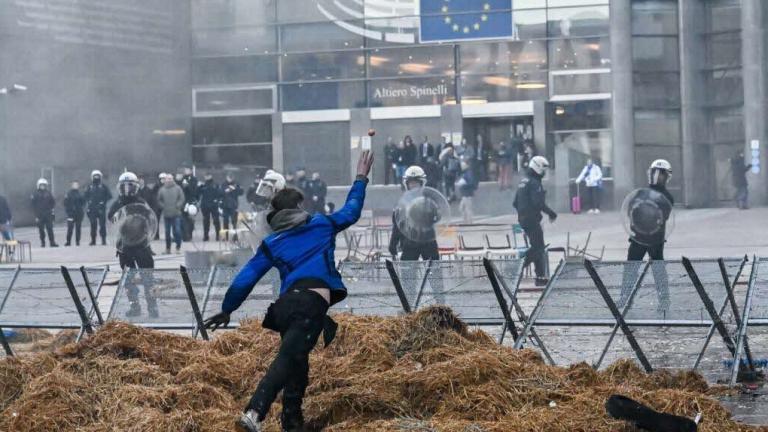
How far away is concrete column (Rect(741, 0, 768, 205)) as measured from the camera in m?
27.0

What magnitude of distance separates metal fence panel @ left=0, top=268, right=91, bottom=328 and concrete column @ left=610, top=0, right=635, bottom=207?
66.5 feet

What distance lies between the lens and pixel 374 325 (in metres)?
7.29

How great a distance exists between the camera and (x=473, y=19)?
27.5 meters

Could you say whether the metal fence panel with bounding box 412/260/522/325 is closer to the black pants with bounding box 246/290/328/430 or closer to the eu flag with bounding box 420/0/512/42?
the black pants with bounding box 246/290/328/430

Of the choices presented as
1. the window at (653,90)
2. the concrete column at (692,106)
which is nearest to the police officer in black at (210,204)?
the window at (653,90)

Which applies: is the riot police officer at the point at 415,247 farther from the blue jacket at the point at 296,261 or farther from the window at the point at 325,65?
the window at the point at 325,65

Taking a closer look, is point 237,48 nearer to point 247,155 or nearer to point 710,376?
point 247,155

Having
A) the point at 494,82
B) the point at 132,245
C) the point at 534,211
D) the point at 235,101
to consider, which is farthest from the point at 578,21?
the point at 132,245

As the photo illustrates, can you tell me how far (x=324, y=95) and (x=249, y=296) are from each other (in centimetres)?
2247

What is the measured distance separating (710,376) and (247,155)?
80.6 ft

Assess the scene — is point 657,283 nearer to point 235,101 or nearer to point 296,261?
point 296,261

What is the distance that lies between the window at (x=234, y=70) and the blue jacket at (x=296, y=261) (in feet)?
78.7

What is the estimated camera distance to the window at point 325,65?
101 feet

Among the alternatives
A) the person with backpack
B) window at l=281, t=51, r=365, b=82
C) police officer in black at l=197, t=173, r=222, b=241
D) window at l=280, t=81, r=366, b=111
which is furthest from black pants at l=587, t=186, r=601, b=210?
police officer in black at l=197, t=173, r=222, b=241
